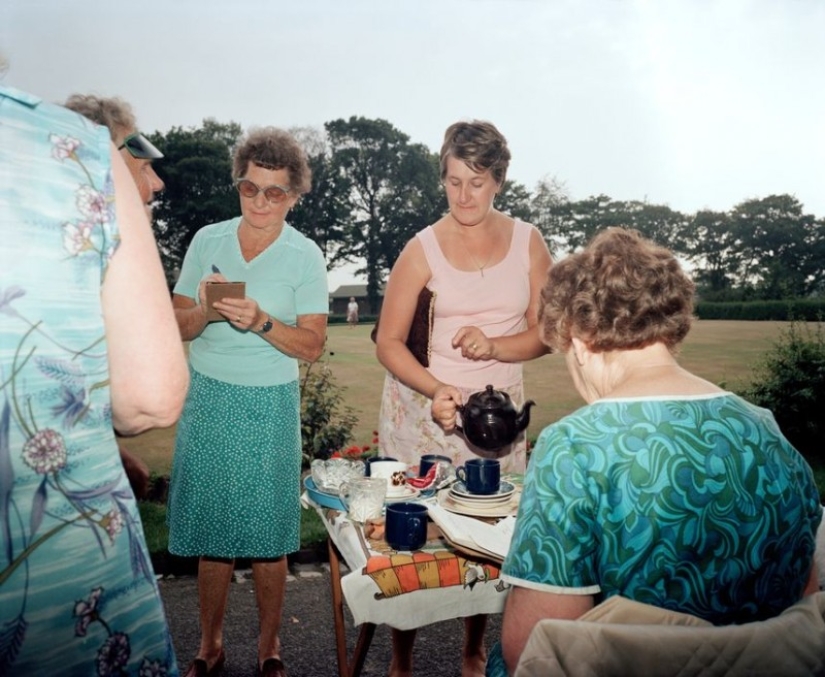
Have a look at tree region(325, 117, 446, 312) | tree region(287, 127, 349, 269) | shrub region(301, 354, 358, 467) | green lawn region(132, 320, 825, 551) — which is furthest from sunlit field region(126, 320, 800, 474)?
tree region(287, 127, 349, 269)

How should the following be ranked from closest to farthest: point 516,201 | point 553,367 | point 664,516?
point 664,516 → point 553,367 → point 516,201

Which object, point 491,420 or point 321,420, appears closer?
point 491,420

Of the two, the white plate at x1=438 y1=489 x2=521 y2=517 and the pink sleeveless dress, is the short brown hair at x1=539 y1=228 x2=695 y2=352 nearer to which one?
the white plate at x1=438 y1=489 x2=521 y2=517

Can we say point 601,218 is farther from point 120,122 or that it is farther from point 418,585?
point 418,585

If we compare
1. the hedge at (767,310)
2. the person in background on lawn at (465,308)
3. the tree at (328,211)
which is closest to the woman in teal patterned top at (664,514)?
the person in background on lawn at (465,308)

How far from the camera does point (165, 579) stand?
3947mm

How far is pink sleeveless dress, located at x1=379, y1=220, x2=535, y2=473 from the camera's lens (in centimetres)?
259

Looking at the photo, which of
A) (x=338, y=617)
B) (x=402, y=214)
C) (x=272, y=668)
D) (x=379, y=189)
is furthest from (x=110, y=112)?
(x=379, y=189)

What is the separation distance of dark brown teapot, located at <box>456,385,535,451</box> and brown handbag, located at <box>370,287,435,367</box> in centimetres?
48

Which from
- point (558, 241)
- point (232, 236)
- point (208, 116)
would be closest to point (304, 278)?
point (232, 236)

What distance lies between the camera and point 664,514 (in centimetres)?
122

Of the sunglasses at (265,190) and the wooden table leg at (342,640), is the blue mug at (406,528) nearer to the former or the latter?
the wooden table leg at (342,640)

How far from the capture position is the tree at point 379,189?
893cm

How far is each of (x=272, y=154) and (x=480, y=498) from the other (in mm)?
1516
